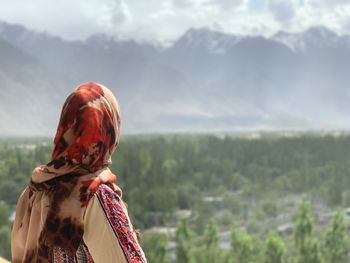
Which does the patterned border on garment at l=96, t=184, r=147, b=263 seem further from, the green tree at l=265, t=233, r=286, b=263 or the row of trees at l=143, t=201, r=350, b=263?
the green tree at l=265, t=233, r=286, b=263

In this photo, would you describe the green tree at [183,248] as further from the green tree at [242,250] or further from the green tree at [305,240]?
the green tree at [305,240]

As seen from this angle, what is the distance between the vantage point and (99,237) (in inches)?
36.4

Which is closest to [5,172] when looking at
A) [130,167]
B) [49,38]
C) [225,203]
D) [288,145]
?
[130,167]

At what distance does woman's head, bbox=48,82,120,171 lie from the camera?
0.93m

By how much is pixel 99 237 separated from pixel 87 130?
0.56 ft

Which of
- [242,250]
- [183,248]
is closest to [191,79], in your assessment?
[242,250]

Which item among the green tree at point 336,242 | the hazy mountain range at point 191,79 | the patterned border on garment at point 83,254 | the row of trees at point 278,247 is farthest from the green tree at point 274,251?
the hazy mountain range at point 191,79

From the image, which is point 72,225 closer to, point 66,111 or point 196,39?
point 66,111

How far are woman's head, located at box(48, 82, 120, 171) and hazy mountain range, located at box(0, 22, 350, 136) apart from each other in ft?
225

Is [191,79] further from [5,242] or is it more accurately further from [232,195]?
[5,242]

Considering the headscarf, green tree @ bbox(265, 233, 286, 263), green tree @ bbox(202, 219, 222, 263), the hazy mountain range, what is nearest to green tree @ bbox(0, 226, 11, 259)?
green tree @ bbox(202, 219, 222, 263)

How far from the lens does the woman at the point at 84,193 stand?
921 millimetres

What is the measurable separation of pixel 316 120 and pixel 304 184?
87187 millimetres

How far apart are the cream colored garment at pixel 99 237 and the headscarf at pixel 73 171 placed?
13 millimetres
